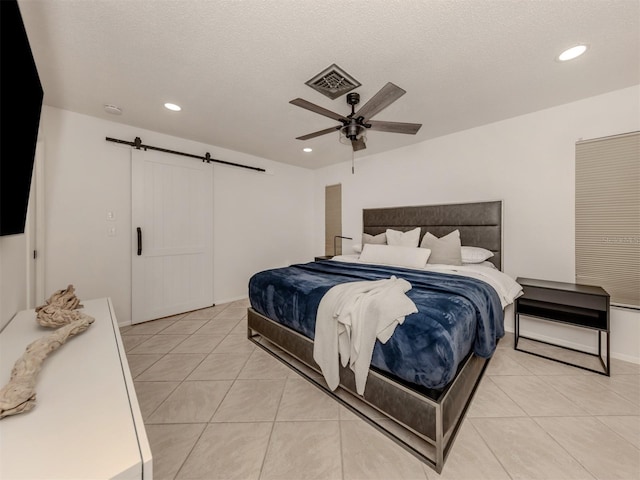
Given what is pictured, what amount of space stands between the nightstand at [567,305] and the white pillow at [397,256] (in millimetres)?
1001

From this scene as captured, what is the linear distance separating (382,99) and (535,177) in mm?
2219

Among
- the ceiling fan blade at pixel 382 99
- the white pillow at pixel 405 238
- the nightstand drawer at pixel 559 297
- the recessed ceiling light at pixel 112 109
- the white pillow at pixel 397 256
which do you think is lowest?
the nightstand drawer at pixel 559 297

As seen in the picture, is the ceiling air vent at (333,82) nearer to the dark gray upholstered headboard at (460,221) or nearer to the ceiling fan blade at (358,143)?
the ceiling fan blade at (358,143)

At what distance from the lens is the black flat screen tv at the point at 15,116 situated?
41.7 inches

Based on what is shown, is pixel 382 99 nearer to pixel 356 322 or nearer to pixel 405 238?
pixel 356 322

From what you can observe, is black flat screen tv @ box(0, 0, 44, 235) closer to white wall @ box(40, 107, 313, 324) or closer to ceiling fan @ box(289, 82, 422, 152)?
ceiling fan @ box(289, 82, 422, 152)

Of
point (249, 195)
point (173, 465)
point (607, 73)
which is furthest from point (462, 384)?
point (249, 195)

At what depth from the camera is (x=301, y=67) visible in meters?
2.05

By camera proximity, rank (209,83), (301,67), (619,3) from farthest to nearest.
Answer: (209,83), (301,67), (619,3)

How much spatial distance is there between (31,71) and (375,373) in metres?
2.67

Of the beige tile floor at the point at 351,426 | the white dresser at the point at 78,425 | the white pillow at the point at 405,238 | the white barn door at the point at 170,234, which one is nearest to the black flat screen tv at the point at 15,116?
the white dresser at the point at 78,425

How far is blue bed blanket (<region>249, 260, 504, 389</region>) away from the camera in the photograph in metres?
1.39

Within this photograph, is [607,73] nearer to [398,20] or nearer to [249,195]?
[398,20]

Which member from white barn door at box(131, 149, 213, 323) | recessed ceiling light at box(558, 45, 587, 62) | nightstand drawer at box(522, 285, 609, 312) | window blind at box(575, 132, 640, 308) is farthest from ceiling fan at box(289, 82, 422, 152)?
white barn door at box(131, 149, 213, 323)
